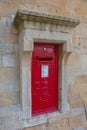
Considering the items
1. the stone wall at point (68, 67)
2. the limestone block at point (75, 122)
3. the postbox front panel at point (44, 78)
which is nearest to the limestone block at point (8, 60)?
the stone wall at point (68, 67)

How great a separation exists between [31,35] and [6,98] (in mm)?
772

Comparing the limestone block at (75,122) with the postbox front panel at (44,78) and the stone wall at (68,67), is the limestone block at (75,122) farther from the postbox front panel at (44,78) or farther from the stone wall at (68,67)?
the postbox front panel at (44,78)

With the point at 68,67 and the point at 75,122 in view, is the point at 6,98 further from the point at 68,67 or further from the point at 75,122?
the point at 75,122

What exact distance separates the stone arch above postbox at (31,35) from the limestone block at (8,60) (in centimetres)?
9

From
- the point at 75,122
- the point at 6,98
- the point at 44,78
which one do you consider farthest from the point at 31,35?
the point at 75,122

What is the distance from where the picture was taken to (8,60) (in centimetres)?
186

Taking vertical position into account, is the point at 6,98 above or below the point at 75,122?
above

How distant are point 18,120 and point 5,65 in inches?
25.6

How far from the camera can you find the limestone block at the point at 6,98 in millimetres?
1840

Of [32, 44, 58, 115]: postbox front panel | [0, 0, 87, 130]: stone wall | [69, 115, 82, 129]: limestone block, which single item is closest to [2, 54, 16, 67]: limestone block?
[0, 0, 87, 130]: stone wall

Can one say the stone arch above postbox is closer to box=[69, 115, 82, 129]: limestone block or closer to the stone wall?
the stone wall

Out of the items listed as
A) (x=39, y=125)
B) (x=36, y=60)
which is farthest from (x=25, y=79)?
(x=39, y=125)

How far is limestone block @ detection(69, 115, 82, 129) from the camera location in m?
2.26

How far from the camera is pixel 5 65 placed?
6.06ft
